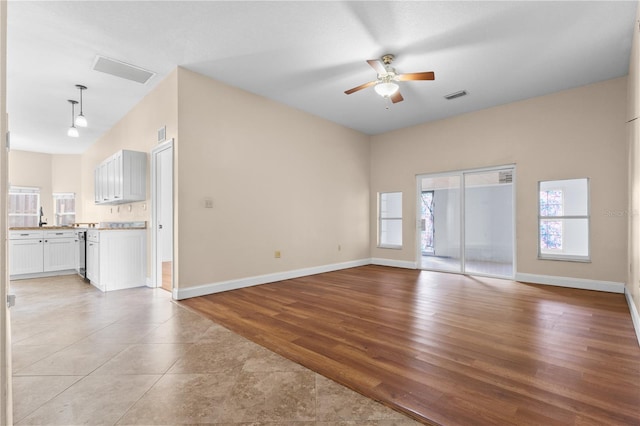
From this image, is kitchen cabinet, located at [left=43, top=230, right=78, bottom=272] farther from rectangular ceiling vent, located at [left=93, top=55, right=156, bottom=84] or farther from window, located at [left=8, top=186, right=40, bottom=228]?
window, located at [left=8, top=186, right=40, bottom=228]

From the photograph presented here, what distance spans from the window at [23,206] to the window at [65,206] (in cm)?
42

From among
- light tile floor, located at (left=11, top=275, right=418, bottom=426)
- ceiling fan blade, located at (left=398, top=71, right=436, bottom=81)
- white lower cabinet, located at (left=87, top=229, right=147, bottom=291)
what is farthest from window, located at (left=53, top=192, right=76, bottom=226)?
ceiling fan blade, located at (left=398, top=71, right=436, bottom=81)

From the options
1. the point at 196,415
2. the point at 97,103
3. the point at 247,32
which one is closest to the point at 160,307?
the point at 196,415

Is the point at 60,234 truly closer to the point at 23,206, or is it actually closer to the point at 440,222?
the point at 23,206

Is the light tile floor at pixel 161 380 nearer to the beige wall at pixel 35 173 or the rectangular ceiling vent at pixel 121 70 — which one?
the rectangular ceiling vent at pixel 121 70

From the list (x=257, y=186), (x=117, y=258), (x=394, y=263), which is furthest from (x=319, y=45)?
(x=394, y=263)

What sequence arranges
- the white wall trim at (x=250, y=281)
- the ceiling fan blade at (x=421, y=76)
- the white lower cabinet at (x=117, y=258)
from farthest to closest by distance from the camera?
1. the white lower cabinet at (x=117, y=258)
2. the white wall trim at (x=250, y=281)
3. the ceiling fan blade at (x=421, y=76)

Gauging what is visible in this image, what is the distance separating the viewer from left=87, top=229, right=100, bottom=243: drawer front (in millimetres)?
4746

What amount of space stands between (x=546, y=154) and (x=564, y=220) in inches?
43.7

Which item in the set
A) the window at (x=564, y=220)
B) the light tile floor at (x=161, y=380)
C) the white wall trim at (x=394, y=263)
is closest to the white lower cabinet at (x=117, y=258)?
the light tile floor at (x=161, y=380)

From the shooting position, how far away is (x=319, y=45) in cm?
368

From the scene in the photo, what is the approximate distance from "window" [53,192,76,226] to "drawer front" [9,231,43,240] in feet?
12.5

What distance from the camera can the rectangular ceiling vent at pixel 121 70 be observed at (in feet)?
13.1

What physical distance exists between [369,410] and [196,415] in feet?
3.14
